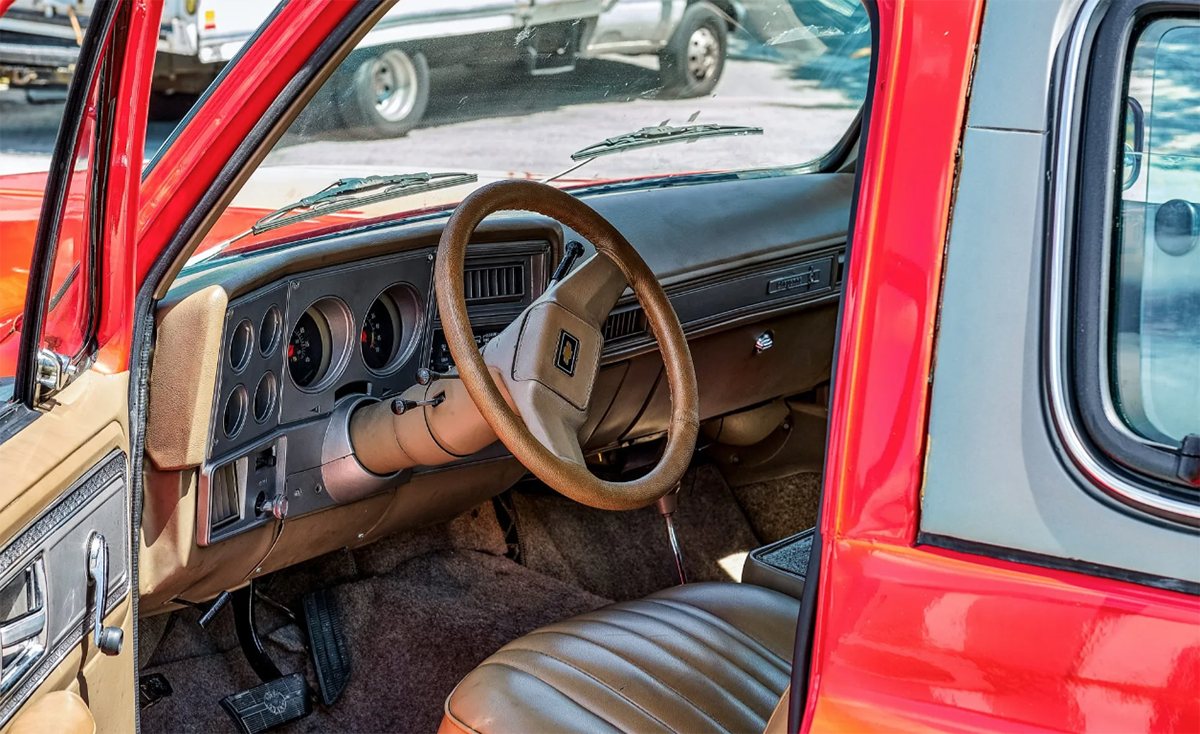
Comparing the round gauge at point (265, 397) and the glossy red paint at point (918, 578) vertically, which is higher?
the glossy red paint at point (918, 578)

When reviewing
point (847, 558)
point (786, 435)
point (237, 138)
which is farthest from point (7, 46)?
point (786, 435)

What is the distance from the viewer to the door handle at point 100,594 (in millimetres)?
1572

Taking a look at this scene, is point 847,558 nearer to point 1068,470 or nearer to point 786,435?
point 1068,470

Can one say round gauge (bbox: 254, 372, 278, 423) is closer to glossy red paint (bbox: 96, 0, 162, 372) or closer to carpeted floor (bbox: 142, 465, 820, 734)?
glossy red paint (bbox: 96, 0, 162, 372)

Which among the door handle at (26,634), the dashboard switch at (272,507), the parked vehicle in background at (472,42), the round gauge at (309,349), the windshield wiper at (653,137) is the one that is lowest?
the dashboard switch at (272,507)

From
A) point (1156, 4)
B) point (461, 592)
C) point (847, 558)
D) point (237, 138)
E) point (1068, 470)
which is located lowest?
point (461, 592)

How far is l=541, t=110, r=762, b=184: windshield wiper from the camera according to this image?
2838 mm

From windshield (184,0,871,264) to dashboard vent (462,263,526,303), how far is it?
0.61ft

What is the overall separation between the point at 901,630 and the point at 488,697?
922mm

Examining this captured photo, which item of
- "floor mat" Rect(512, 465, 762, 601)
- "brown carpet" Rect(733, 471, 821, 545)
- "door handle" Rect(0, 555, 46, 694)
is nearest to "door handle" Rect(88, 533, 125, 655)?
"door handle" Rect(0, 555, 46, 694)

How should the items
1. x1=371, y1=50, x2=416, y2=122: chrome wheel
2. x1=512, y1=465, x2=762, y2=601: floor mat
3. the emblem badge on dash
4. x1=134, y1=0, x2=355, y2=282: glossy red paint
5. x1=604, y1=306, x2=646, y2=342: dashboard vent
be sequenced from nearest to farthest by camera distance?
x1=134, y1=0, x2=355, y2=282: glossy red paint → the emblem badge on dash → x1=371, y1=50, x2=416, y2=122: chrome wheel → x1=604, y1=306, x2=646, y2=342: dashboard vent → x1=512, y1=465, x2=762, y2=601: floor mat

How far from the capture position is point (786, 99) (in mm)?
3256

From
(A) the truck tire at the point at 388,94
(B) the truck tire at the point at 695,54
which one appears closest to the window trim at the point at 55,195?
(A) the truck tire at the point at 388,94

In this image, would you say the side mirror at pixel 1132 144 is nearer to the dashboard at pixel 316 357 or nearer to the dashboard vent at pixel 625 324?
the dashboard at pixel 316 357
